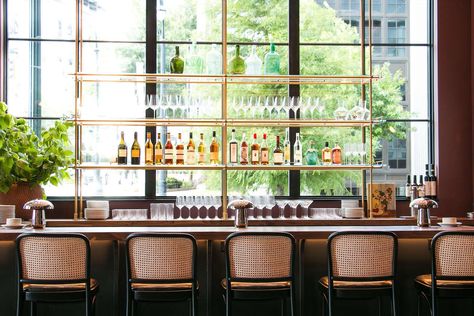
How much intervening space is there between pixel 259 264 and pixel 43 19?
4.41 meters

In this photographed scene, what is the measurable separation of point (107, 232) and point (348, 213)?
2.73 metres

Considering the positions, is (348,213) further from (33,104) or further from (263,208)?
(33,104)

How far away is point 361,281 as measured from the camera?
4.28m

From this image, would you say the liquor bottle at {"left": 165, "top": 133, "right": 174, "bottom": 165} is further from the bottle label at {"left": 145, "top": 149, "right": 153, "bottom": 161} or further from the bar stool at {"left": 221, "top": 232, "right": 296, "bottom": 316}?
the bar stool at {"left": 221, "top": 232, "right": 296, "bottom": 316}

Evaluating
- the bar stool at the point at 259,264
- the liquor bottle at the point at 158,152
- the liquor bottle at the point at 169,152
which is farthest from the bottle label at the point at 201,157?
the bar stool at the point at 259,264

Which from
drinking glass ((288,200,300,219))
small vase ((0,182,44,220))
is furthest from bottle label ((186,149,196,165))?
small vase ((0,182,44,220))

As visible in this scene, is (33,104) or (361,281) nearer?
(361,281)

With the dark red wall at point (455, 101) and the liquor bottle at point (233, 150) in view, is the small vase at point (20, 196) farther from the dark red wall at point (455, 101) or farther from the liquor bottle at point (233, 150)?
the dark red wall at point (455, 101)

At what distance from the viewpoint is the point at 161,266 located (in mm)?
4148

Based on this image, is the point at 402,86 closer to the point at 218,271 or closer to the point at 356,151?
the point at 356,151

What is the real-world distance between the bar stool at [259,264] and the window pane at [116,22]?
3766mm

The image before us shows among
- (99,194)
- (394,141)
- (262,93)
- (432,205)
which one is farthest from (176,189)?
(432,205)

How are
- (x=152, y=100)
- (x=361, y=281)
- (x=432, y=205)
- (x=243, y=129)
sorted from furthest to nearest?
(x=243, y=129) < (x=152, y=100) < (x=432, y=205) < (x=361, y=281)

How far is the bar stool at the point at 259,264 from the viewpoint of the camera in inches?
165
